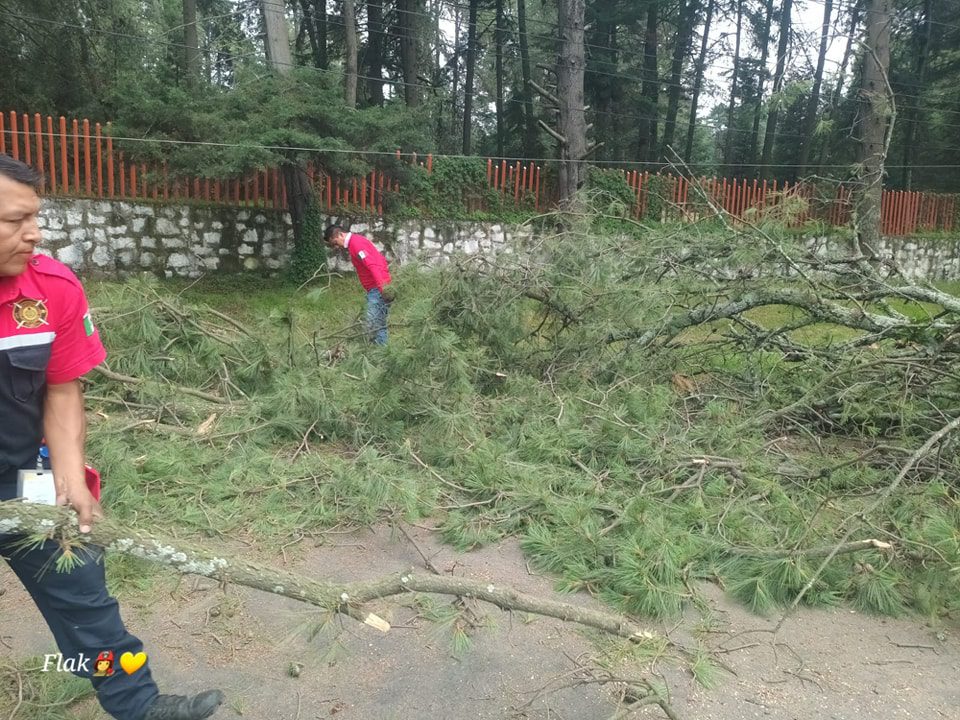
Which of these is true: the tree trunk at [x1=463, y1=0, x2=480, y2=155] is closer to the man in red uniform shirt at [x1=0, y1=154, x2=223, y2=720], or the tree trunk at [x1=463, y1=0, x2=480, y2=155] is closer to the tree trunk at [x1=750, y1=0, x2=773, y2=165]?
the tree trunk at [x1=750, y1=0, x2=773, y2=165]

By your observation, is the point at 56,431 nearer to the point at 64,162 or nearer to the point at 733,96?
the point at 64,162

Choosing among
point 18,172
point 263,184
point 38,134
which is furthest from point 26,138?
point 18,172

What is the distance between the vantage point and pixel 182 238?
9.50 meters

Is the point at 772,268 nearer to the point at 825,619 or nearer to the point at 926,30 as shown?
the point at 825,619

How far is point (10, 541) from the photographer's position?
5.86 ft

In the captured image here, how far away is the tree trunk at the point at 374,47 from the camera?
21688mm

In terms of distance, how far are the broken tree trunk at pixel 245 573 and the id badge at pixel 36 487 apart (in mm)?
109

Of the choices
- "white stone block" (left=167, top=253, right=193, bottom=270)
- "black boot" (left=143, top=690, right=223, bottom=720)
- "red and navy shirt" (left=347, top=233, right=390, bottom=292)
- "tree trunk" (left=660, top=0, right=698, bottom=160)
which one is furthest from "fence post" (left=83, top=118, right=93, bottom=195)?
"tree trunk" (left=660, top=0, right=698, bottom=160)

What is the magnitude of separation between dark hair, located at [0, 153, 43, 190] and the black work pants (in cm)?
86

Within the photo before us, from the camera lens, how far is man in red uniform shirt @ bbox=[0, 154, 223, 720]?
67.4 inches

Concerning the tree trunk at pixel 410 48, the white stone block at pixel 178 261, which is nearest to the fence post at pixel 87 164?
the white stone block at pixel 178 261

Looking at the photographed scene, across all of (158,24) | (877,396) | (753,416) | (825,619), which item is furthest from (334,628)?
(158,24)

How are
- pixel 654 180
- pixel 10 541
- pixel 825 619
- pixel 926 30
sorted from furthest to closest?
pixel 926 30 < pixel 654 180 < pixel 825 619 < pixel 10 541

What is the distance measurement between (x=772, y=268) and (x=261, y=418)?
365cm
